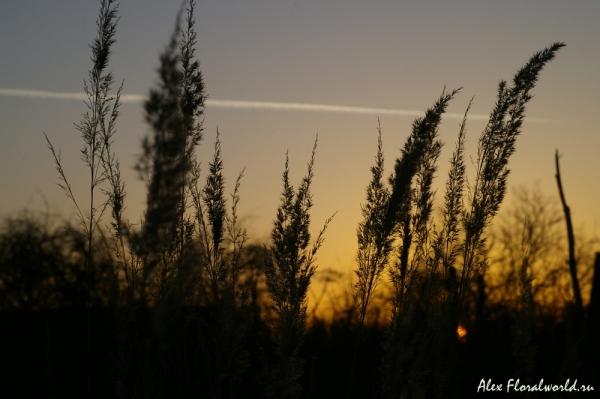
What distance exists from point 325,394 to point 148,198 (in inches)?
483

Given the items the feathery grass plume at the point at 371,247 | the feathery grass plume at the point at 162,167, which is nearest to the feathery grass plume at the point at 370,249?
the feathery grass plume at the point at 371,247

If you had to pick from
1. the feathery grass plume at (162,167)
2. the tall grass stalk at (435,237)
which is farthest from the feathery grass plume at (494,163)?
the feathery grass plume at (162,167)

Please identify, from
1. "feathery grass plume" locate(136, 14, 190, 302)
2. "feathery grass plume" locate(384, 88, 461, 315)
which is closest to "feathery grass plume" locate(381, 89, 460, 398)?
"feathery grass plume" locate(384, 88, 461, 315)

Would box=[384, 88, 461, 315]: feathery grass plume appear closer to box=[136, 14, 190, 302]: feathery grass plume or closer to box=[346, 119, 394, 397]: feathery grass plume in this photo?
box=[346, 119, 394, 397]: feathery grass plume

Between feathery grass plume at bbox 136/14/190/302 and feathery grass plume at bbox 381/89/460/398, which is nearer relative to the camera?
feathery grass plume at bbox 136/14/190/302

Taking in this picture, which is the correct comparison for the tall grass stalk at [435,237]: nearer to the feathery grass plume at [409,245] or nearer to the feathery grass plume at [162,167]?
the feathery grass plume at [409,245]

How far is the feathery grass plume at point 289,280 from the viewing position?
483 centimetres

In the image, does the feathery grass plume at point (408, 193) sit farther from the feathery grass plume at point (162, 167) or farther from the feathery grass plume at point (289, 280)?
the feathery grass plume at point (162, 167)

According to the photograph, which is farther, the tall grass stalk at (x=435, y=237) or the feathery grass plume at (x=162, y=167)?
the tall grass stalk at (x=435, y=237)

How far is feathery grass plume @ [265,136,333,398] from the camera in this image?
483cm

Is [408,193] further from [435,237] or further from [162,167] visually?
[162,167]

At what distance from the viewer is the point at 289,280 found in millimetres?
5152

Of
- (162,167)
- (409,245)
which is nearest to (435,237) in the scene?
(409,245)

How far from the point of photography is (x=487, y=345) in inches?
698
